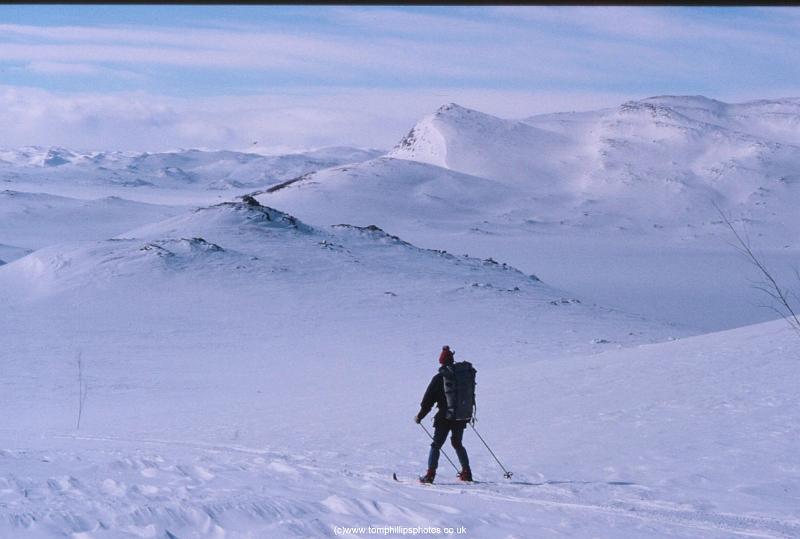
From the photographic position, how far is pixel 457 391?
9789 millimetres

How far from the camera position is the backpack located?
9.79m

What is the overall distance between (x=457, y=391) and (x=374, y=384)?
12.4m

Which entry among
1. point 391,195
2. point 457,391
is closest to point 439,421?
point 457,391

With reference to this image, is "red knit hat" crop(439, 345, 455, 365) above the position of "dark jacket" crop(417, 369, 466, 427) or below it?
above

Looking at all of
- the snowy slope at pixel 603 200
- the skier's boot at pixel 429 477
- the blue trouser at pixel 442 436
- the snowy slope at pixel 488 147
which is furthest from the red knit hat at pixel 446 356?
the snowy slope at pixel 488 147

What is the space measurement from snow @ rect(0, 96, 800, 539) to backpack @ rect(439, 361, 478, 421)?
842 millimetres

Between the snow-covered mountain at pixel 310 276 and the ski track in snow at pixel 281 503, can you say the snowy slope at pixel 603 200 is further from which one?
the ski track in snow at pixel 281 503

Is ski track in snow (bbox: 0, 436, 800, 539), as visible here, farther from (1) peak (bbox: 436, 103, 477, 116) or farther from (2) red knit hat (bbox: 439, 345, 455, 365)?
(1) peak (bbox: 436, 103, 477, 116)

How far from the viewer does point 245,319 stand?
32.0 m

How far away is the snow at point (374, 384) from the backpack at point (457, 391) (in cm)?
84

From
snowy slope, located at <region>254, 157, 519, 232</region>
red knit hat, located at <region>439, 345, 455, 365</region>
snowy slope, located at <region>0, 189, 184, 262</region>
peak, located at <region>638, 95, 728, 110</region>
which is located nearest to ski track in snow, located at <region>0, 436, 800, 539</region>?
red knit hat, located at <region>439, 345, 455, 365</region>

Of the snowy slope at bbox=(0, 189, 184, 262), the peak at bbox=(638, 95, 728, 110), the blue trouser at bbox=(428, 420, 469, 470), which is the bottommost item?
the snowy slope at bbox=(0, 189, 184, 262)

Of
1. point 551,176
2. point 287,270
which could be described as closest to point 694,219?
point 551,176

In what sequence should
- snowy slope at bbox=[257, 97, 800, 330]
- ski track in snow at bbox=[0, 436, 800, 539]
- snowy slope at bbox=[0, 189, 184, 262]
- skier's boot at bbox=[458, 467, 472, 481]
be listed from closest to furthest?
ski track in snow at bbox=[0, 436, 800, 539]
skier's boot at bbox=[458, 467, 472, 481]
snowy slope at bbox=[257, 97, 800, 330]
snowy slope at bbox=[0, 189, 184, 262]
